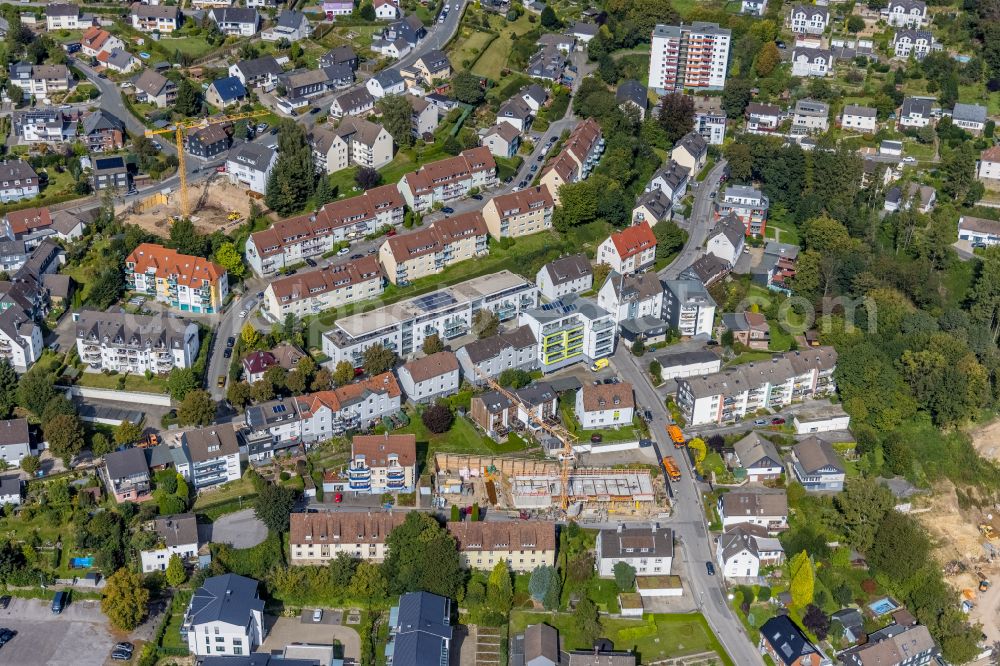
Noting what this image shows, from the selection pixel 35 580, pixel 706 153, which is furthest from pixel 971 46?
pixel 35 580

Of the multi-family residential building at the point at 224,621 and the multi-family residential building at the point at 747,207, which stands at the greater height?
the multi-family residential building at the point at 747,207

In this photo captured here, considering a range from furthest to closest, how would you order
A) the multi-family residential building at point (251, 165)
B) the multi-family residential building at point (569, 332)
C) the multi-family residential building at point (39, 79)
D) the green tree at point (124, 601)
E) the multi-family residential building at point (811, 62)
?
the multi-family residential building at point (811, 62) → the multi-family residential building at point (39, 79) → the multi-family residential building at point (251, 165) → the multi-family residential building at point (569, 332) → the green tree at point (124, 601)

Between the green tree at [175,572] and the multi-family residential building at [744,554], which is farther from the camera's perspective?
the multi-family residential building at [744,554]

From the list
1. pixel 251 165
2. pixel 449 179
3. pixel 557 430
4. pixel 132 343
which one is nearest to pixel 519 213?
pixel 449 179

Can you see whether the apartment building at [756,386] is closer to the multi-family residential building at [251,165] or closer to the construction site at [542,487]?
the construction site at [542,487]

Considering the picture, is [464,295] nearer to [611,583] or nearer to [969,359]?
[611,583]

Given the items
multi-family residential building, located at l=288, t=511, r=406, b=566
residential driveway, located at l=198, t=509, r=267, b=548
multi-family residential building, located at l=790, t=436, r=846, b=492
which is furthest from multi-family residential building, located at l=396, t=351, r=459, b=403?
multi-family residential building, located at l=790, t=436, r=846, b=492

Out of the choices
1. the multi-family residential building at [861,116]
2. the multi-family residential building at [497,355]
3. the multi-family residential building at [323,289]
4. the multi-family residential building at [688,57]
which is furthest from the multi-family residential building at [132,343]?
the multi-family residential building at [861,116]

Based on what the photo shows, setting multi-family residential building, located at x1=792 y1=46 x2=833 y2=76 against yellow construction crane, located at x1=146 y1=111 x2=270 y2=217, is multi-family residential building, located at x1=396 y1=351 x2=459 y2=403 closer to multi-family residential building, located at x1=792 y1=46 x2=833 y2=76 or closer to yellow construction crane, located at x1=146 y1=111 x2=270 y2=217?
yellow construction crane, located at x1=146 y1=111 x2=270 y2=217
